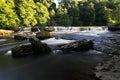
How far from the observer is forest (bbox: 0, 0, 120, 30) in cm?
5116

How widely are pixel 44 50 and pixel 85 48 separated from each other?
451cm

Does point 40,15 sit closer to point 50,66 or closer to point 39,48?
point 39,48

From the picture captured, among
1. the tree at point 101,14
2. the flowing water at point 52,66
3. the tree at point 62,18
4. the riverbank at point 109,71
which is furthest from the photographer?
the tree at point 101,14

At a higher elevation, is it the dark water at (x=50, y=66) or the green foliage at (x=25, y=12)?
the green foliage at (x=25, y=12)

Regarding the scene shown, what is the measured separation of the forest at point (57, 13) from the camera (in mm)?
51156

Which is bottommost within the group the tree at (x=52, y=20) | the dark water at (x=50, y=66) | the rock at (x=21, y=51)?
the dark water at (x=50, y=66)

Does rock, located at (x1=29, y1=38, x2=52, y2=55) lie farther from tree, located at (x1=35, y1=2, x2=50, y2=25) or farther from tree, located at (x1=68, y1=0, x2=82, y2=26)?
tree, located at (x1=68, y1=0, x2=82, y2=26)

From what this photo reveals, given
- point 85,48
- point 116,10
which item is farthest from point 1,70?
point 116,10

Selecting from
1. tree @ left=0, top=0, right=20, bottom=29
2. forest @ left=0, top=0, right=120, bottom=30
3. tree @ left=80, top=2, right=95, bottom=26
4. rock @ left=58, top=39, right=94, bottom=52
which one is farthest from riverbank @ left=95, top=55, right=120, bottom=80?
tree @ left=80, top=2, right=95, bottom=26

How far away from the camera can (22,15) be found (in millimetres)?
55906

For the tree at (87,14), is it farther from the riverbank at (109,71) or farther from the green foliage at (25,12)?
the riverbank at (109,71)

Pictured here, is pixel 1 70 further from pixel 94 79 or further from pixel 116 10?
pixel 116 10

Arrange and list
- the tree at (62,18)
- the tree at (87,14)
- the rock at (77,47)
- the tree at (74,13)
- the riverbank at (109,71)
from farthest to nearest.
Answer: the tree at (74,13)
the tree at (87,14)
the tree at (62,18)
the rock at (77,47)
the riverbank at (109,71)

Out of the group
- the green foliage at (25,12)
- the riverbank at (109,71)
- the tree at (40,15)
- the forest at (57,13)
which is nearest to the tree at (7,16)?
the forest at (57,13)
